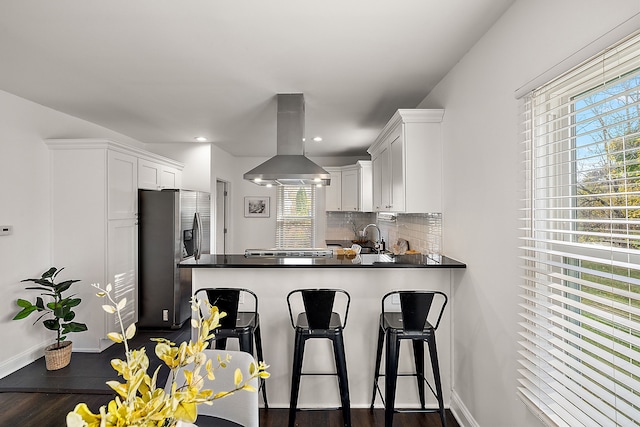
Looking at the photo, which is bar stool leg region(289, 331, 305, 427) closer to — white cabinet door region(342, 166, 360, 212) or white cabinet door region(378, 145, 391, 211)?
white cabinet door region(378, 145, 391, 211)

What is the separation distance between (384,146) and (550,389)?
255 cm

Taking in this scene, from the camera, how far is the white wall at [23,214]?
296cm

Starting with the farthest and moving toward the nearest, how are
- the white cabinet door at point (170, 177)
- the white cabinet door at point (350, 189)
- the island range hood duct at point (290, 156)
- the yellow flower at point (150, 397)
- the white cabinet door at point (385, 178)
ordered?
the white cabinet door at point (350, 189) < the white cabinet door at point (170, 177) < the white cabinet door at point (385, 178) < the island range hood duct at point (290, 156) < the yellow flower at point (150, 397)

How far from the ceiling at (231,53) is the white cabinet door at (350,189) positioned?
2.04 metres

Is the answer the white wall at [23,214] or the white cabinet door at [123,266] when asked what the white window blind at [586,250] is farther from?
the white wall at [23,214]

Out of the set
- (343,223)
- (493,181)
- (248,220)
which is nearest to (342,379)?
(493,181)

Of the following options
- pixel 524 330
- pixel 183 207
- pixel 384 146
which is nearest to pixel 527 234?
pixel 524 330

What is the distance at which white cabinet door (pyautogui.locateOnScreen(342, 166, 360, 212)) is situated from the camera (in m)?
5.61

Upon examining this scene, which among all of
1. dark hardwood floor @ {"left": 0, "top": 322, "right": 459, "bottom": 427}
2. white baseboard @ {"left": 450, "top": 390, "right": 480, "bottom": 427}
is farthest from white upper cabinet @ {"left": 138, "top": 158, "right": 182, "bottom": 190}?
white baseboard @ {"left": 450, "top": 390, "right": 480, "bottom": 427}

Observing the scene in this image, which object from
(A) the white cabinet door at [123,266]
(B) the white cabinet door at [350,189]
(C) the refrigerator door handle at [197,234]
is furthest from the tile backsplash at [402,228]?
(A) the white cabinet door at [123,266]

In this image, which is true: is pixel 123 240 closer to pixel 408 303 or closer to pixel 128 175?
pixel 128 175

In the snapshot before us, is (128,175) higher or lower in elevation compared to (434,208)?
higher

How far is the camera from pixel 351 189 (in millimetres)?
5746

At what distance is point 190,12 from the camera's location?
1.79 m
